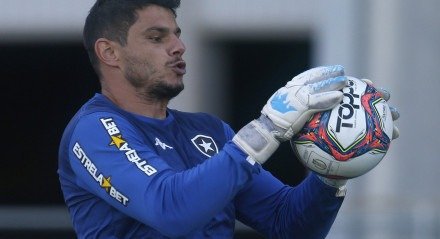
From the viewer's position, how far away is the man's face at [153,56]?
4.86 meters

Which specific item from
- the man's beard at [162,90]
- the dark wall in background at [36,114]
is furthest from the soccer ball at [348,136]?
the dark wall in background at [36,114]

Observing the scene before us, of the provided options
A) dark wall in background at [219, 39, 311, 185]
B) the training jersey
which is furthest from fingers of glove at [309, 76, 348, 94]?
dark wall in background at [219, 39, 311, 185]

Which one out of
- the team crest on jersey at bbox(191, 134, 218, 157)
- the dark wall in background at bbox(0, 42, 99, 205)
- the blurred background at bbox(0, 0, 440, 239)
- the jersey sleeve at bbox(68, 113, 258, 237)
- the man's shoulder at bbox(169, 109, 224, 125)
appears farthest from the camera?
the dark wall in background at bbox(0, 42, 99, 205)

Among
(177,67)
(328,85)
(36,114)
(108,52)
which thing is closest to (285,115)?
(328,85)

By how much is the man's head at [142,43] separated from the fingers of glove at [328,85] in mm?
579

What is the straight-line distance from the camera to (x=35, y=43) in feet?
49.8

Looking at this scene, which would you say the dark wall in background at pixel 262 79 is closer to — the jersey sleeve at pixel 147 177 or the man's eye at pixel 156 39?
the man's eye at pixel 156 39

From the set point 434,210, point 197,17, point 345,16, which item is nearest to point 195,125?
point 434,210

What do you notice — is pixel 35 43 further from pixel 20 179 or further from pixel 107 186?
pixel 107 186

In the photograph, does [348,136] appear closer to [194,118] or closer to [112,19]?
[194,118]

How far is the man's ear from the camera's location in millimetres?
4938

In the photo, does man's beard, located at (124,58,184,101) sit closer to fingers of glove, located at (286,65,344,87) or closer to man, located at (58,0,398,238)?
man, located at (58,0,398,238)

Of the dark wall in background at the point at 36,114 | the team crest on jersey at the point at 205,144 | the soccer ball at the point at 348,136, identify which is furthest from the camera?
the dark wall in background at the point at 36,114

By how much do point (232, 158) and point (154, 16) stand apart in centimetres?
76
